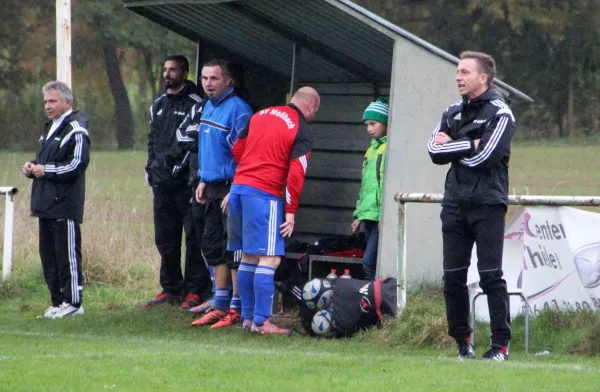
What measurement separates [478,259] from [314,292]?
188cm

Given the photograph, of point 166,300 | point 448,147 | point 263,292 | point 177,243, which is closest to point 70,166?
point 177,243

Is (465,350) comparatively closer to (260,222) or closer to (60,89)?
(260,222)

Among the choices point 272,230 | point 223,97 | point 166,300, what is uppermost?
point 223,97

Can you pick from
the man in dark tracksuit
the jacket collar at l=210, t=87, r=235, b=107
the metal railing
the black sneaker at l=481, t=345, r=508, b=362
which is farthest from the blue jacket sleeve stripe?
the jacket collar at l=210, t=87, r=235, b=107

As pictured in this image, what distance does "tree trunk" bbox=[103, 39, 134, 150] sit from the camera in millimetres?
38312

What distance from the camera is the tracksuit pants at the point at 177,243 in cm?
977

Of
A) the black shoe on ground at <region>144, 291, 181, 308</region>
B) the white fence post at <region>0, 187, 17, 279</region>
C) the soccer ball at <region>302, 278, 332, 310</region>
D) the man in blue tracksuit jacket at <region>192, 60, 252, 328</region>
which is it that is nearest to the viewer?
the soccer ball at <region>302, 278, 332, 310</region>

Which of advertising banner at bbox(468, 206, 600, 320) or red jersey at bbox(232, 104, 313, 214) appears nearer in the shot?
advertising banner at bbox(468, 206, 600, 320)

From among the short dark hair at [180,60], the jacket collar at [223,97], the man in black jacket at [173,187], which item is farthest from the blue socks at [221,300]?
the short dark hair at [180,60]

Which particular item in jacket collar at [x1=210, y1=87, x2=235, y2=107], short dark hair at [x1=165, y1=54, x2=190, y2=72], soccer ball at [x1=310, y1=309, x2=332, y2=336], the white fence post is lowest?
soccer ball at [x1=310, y1=309, x2=332, y2=336]

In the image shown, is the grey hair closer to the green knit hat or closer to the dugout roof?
the dugout roof

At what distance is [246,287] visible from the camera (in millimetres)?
8555

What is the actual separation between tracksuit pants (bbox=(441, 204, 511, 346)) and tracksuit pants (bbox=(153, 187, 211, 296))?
3185 millimetres

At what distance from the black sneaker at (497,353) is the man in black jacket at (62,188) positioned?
406 centimetres
